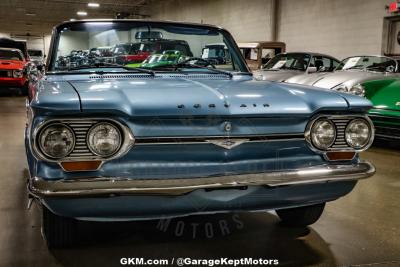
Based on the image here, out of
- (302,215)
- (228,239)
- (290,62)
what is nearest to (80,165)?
(228,239)

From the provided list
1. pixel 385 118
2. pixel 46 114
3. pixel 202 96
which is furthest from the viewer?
pixel 385 118

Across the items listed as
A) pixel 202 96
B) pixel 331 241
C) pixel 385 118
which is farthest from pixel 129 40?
pixel 385 118

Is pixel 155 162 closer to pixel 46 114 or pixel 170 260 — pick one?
pixel 46 114

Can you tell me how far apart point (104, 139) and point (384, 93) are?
4.41m

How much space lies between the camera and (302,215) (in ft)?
9.20

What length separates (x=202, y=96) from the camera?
6.89 feet

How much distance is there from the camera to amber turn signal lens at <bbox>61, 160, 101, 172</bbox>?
187cm

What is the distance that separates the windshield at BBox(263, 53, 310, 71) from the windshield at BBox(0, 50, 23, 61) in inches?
297

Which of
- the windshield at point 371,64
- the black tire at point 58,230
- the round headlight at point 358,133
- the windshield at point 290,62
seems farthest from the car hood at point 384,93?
the black tire at point 58,230

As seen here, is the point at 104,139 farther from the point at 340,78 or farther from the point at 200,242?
the point at 340,78

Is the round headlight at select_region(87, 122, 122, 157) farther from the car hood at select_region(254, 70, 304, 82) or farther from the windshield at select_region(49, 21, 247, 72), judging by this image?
the car hood at select_region(254, 70, 304, 82)

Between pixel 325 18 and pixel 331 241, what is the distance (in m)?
10.9

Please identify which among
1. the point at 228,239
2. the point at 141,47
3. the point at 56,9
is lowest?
the point at 228,239

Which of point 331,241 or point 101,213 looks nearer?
point 101,213
